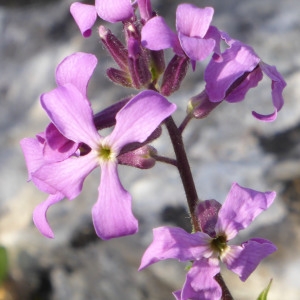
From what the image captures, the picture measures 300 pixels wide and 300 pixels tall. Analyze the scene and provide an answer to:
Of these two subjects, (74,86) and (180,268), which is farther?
(180,268)

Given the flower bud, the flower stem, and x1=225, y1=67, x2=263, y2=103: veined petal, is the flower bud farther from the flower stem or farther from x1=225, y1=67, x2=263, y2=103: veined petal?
x1=225, y1=67, x2=263, y2=103: veined petal

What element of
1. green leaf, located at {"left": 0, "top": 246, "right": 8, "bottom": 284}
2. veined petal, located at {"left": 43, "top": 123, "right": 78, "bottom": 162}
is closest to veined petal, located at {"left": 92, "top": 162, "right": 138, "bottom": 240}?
veined petal, located at {"left": 43, "top": 123, "right": 78, "bottom": 162}

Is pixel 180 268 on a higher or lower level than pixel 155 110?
lower

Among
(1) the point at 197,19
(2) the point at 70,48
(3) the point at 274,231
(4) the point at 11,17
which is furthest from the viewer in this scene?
(4) the point at 11,17

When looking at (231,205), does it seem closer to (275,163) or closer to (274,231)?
(274,231)

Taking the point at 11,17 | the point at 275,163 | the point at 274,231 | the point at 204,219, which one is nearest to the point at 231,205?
the point at 204,219

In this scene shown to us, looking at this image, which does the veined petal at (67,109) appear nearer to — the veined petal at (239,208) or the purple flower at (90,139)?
the purple flower at (90,139)

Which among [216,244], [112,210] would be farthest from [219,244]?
[112,210]

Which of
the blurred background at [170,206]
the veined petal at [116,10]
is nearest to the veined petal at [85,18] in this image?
the veined petal at [116,10]
